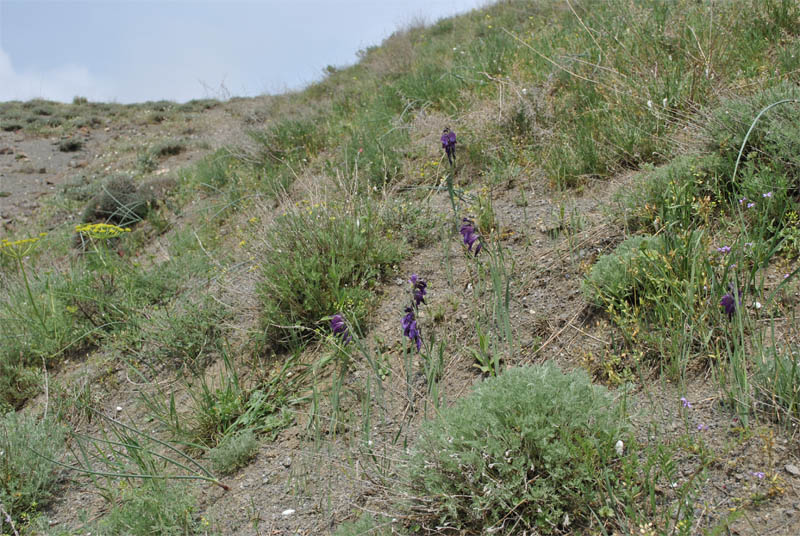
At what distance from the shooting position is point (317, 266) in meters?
3.48

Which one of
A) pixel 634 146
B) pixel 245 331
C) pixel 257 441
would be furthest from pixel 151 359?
pixel 634 146

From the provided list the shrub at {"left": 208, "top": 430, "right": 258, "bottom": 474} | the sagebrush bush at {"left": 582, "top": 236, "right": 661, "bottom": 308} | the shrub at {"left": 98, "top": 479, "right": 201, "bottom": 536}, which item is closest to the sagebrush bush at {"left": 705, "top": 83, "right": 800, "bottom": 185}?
the sagebrush bush at {"left": 582, "top": 236, "right": 661, "bottom": 308}

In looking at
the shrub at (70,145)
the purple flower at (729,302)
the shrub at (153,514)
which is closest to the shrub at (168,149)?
the shrub at (70,145)

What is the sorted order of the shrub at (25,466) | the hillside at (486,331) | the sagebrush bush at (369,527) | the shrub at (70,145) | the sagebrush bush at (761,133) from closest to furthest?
the hillside at (486,331) → the sagebrush bush at (369,527) → the sagebrush bush at (761,133) → the shrub at (25,466) → the shrub at (70,145)

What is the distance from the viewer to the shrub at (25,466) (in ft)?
9.65

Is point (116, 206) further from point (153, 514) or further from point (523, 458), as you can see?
point (523, 458)

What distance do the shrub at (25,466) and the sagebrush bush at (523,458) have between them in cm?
252

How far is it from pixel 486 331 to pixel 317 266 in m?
1.31

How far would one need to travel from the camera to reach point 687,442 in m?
1.86

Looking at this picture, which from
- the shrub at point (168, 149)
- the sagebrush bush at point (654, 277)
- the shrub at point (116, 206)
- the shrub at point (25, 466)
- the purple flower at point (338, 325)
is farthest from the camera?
the shrub at point (168, 149)

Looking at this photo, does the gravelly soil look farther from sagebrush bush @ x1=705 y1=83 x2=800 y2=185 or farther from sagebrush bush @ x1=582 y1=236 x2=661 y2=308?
sagebrush bush @ x1=705 y1=83 x2=800 y2=185

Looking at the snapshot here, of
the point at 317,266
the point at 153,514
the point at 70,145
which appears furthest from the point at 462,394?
the point at 70,145

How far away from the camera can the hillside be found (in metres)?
1.87

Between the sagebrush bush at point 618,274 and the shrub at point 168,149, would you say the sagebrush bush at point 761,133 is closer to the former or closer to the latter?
the sagebrush bush at point 618,274
